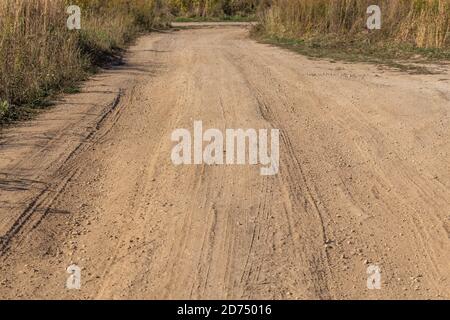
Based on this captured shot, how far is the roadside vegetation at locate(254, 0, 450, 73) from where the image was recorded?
46.2ft

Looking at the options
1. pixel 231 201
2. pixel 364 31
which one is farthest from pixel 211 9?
pixel 231 201

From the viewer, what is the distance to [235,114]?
820 centimetres

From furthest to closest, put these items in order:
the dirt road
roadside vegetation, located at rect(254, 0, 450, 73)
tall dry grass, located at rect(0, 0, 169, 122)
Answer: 1. roadside vegetation, located at rect(254, 0, 450, 73)
2. tall dry grass, located at rect(0, 0, 169, 122)
3. the dirt road

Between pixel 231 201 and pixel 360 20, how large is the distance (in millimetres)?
12766

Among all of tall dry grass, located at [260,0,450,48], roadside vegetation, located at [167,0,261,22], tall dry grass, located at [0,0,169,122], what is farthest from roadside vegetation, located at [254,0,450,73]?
roadside vegetation, located at [167,0,261,22]

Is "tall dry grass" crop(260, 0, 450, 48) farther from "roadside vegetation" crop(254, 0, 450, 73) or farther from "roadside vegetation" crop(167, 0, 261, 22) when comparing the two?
"roadside vegetation" crop(167, 0, 261, 22)

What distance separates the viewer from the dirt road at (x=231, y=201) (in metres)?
4.26

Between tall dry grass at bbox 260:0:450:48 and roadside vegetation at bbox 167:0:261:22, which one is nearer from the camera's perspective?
tall dry grass at bbox 260:0:450:48

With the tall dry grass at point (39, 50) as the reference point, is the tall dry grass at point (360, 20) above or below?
above

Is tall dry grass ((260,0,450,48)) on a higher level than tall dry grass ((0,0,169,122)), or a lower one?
higher

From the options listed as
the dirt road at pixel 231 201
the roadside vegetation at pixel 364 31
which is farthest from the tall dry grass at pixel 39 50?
the roadside vegetation at pixel 364 31

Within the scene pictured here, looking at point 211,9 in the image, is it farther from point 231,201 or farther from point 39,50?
point 231,201

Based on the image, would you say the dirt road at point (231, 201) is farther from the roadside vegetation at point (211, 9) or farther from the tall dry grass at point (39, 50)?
the roadside vegetation at point (211, 9)

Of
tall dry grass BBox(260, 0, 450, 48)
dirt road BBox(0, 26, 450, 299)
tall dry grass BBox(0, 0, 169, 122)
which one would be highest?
tall dry grass BBox(260, 0, 450, 48)
